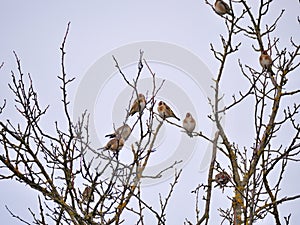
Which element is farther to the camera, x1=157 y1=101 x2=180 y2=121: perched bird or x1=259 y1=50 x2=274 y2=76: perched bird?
x1=157 y1=101 x2=180 y2=121: perched bird

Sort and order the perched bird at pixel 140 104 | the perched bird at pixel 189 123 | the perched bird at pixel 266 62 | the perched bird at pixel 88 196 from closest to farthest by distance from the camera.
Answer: the perched bird at pixel 88 196
the perched bird at pixel 140 104
the perched bird at pixel 266 62
the perched bird at pixel 189 123

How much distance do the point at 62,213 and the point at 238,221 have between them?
1.28 meters

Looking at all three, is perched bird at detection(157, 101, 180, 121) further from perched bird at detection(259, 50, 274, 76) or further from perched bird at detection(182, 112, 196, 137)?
perched bird at detection(259, 50, 274, 76)

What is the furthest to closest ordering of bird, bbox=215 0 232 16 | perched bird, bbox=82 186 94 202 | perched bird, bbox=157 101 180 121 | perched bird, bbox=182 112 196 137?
perched bird, bbox=182 112 196 137 → perched bird, bbox=157 101 180 121 → bird, bbox=215 0 232 16 → perched bird, bbox=82 186 94 202

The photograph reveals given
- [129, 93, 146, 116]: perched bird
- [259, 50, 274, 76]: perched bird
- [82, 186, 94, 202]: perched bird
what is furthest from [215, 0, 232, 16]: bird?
[82, 186, 94, 202]: perched bird

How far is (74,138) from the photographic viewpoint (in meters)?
2.92

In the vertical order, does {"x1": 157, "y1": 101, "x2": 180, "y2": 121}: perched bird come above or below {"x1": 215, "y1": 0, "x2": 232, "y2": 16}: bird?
below

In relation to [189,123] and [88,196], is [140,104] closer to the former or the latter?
[88,196]

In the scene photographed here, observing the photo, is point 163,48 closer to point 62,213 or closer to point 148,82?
point 148,82

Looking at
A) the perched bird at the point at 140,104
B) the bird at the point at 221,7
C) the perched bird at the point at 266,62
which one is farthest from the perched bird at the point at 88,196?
the bird at the point at 221,7

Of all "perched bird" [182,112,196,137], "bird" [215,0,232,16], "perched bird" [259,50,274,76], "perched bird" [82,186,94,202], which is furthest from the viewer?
"perched bird" [182,112,196,137]

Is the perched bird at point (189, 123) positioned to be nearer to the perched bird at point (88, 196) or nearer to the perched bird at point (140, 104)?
the perched bird at point (140, 104)

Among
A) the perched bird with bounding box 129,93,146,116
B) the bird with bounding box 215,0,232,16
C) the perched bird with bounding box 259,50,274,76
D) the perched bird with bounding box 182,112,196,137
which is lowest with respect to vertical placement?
the perched bird with bounding box 129,93,146,116

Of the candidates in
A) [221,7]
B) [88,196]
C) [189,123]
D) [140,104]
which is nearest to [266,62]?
[221,7]
